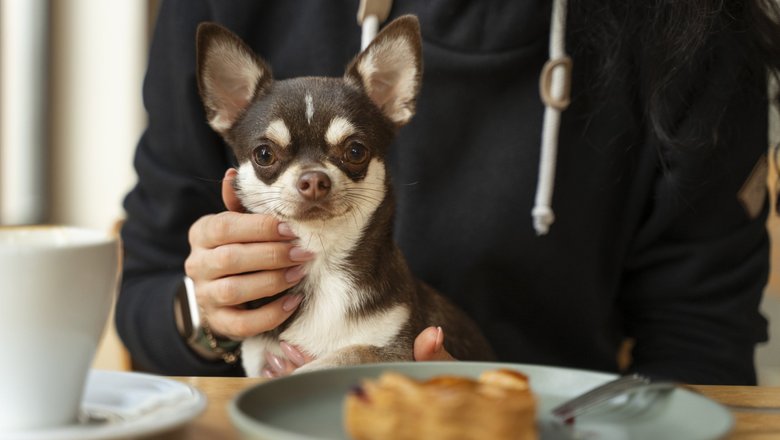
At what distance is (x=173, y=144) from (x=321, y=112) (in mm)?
467

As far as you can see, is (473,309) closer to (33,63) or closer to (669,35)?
(669,35)

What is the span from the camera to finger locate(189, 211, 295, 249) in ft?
2.89

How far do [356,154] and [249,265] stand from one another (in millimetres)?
162

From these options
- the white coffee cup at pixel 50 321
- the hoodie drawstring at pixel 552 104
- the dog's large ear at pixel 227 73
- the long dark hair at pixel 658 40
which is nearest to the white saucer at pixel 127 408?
→ the white coffee cup at pixel 50 321

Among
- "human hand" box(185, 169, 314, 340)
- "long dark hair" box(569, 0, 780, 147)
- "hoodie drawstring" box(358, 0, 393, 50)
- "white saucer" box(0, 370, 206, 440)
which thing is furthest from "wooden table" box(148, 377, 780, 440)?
"long dark hair" box(569, 0, 780, 147)

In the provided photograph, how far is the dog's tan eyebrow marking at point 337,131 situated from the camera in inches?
33.0

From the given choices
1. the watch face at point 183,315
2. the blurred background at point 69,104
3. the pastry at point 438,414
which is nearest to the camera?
the pastry at point 438,414

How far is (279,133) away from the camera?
84 centimetres

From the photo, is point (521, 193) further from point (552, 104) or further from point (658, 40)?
point (658, 40)

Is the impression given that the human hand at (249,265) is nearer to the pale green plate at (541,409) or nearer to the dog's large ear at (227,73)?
the dog's large ear at (227,73)

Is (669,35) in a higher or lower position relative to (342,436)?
higher

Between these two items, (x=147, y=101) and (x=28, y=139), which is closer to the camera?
(x=147, y=101)

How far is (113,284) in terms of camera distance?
54 cm

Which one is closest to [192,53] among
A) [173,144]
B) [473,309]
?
[173,144]
